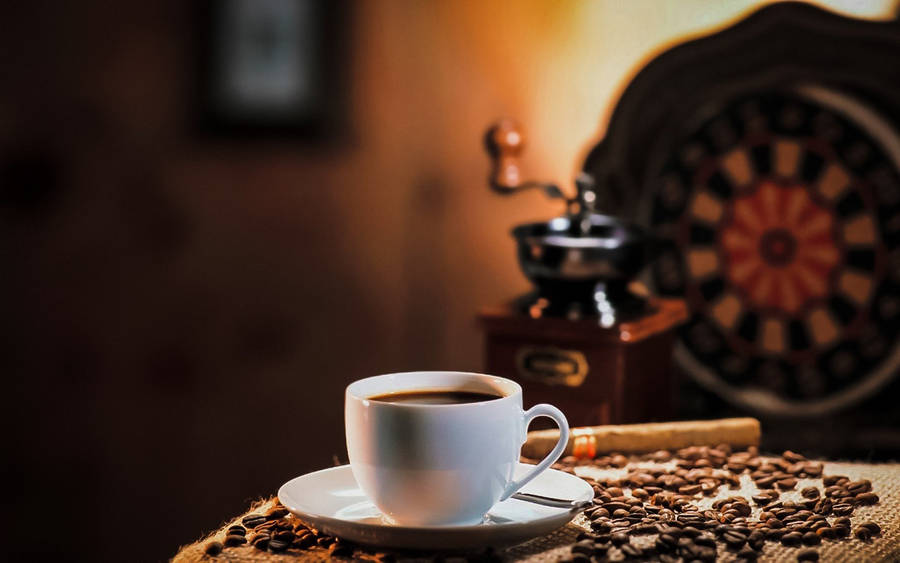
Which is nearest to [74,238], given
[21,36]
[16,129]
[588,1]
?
[16,129]

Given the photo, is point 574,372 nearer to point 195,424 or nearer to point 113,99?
point 195,424

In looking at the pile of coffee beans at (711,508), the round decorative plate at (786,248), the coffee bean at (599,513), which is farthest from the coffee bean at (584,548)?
the round decorative plate at (786,248)

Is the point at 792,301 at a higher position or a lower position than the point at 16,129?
lower

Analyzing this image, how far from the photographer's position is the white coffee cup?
94cm

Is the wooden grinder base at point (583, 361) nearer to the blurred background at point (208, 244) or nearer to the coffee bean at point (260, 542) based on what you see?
the blurred background at point (208, 244)

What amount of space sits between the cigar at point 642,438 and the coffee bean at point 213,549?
1.50 ft

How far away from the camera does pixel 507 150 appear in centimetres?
278

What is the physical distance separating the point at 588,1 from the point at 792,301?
955 millimetres

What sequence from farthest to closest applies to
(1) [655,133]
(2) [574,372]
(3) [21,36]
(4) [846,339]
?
(3) [21,36] < (1) [655,133] < (4) [846,339] < (2) [574,372]

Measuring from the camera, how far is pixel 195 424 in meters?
2.98

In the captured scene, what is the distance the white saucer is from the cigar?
16cm

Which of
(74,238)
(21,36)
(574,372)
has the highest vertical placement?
(21,36)

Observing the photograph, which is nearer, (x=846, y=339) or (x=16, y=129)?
(x=846, y=339)

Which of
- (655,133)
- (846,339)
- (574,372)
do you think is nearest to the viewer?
(574,372)
